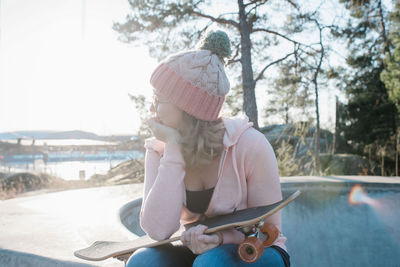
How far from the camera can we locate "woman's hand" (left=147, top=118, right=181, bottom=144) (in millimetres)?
1405

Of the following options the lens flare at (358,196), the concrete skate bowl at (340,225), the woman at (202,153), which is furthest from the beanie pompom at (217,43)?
the lens flare at (358,196)

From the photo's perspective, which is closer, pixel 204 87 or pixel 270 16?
pixel 204 87

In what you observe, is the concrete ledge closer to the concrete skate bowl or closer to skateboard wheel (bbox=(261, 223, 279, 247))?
skateboard wheel (bbox=(261, 223, 279, 247))

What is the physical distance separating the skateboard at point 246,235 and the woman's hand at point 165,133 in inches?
15.0

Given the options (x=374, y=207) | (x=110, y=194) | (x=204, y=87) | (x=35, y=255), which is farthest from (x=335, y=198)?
(x=35, y=255)

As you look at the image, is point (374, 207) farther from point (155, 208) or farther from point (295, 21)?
point (295, 21)

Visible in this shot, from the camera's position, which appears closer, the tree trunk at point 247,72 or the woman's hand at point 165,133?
the woman's hand at point 165,133

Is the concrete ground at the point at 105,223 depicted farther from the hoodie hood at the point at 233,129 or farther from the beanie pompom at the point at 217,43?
the beanie pompom at the point at 217,43

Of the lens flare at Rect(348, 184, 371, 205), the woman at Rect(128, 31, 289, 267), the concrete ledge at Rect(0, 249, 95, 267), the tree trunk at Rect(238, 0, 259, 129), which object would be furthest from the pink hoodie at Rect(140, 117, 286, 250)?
the tree trunk at Rect(238, 0, 259, 129)

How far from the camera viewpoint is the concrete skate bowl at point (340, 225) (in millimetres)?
2906

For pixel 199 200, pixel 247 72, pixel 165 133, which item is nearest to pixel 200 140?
pixel 165 133

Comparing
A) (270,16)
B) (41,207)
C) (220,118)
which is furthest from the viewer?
(270,16)

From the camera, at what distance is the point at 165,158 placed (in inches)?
54.4

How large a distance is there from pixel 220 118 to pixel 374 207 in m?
2.64
